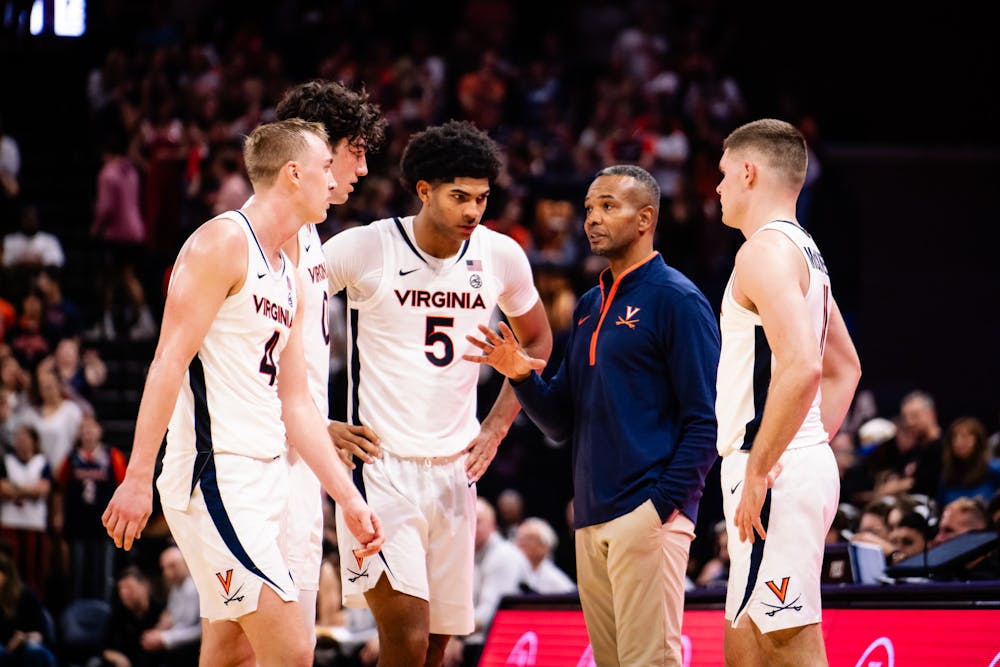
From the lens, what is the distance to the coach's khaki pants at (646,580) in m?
5.39

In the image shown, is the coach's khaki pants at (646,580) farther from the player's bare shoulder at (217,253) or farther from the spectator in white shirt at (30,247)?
the spectator in white shirt at (30,247)

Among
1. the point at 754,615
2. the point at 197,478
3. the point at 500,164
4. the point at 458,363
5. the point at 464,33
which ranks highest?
the point at 464,33

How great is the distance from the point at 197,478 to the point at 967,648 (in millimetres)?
3195

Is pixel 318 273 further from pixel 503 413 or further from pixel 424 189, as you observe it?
pixel 503 413

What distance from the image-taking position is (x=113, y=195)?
1464 centimetres

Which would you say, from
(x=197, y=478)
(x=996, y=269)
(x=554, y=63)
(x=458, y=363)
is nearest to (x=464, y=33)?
(x=554, y=63)

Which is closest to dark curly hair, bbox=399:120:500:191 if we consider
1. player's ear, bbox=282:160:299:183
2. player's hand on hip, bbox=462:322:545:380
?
player's hand on hip, bbox=462:322:545:380

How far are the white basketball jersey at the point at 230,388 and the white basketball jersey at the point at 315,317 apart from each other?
709 millimetres

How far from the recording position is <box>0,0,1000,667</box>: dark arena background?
13.5m

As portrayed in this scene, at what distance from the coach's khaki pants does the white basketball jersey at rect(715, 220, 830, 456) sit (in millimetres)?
514

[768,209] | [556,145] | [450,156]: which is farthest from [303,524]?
[556,145]

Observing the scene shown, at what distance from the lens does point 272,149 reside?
16.5 feet

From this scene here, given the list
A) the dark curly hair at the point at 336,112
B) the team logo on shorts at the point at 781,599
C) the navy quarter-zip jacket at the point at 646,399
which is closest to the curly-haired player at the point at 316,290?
the dark curly hair at the point at 336,112

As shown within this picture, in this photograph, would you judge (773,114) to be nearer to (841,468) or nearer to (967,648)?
(841,468)
